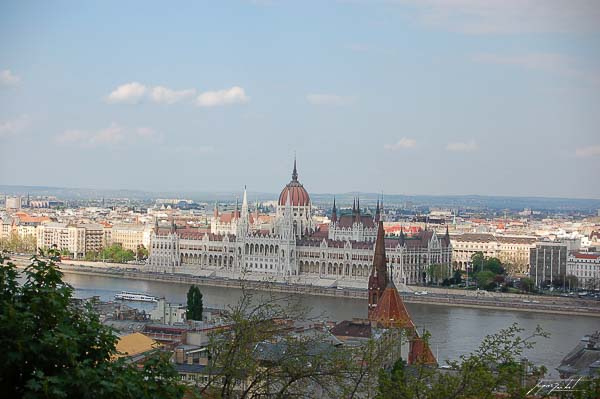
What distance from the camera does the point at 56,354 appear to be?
6301 millimetres

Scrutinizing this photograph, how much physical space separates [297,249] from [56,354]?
42.1 metres

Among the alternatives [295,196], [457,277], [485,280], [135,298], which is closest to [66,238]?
[295,196]

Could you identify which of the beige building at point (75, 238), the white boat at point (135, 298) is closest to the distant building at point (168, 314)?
the white boat at point (135, 298)

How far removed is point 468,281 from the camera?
44969 mm

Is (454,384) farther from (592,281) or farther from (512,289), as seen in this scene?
(592,281)

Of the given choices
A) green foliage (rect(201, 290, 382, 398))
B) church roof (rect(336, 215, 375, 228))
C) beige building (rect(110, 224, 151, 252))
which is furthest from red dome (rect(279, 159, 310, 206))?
green foliage (rect(201, 290, 382, 398))

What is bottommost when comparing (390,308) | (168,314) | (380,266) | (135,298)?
(135,298)

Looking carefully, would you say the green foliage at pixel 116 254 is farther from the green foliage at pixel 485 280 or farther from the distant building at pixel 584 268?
the distant building at pixel 584 268

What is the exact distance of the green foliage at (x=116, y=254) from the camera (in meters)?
53.8

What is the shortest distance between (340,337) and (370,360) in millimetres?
12184

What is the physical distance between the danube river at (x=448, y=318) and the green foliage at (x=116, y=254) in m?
8.24

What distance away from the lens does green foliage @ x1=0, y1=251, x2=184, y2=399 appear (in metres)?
6.03

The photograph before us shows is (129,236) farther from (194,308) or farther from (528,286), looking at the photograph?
(194,308)

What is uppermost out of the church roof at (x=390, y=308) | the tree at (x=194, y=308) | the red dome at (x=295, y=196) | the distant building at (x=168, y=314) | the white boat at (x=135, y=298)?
the red dome at (x=295, y=196)
